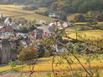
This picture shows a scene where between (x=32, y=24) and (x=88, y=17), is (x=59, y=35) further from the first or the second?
(x=32, y=24)

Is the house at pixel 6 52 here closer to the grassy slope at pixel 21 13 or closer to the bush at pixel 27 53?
the bush at pixel 27 53

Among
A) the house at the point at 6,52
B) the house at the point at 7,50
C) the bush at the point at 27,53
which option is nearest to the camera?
the bush at the point at 27,53

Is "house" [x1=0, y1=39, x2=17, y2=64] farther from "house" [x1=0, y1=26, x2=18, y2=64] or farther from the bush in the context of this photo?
the bush

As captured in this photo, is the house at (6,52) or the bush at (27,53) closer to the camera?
the bush at (27,53)

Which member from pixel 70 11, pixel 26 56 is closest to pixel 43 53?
pixel 26 56

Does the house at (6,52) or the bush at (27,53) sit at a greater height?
the bush at (27,53)

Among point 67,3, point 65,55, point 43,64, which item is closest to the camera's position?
point 65,55

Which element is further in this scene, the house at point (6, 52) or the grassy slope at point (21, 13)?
the grassy slope at point (21, 13)

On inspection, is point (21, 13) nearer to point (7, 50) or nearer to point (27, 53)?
point (7, 50)

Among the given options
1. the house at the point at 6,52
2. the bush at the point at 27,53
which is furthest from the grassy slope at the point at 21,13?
the bush at the point at 27,53

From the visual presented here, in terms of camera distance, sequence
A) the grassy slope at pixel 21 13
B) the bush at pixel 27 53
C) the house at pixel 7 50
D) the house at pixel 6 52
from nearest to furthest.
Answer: the bush at pixel 27 53 → the house at pixel 6 52 → the house at pixel 7 50 → the grassy slope at pixel 21 13

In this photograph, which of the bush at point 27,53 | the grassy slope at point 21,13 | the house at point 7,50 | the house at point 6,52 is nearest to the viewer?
the bush at point 27,53
